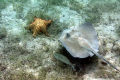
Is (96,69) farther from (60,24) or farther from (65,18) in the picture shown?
(65,18)

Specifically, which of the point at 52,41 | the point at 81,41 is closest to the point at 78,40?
the point at 81,41

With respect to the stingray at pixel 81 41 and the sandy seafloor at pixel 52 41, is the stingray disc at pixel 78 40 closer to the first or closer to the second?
the stingray at pixel 81 41

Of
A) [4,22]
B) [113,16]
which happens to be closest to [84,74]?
[113,16]

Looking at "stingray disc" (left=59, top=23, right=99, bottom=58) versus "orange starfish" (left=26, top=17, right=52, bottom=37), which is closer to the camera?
"stingray disc" (left=59, top=23, right=99, bottom=58)

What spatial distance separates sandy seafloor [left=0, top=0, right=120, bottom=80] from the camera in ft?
10.2

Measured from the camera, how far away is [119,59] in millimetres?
3432

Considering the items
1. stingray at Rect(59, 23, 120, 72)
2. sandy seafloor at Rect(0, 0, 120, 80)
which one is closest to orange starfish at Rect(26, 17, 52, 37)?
sandy seafloor at Rect(0, 0, 120, 80)

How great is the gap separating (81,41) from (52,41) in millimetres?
1287

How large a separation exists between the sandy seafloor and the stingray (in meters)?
0.41

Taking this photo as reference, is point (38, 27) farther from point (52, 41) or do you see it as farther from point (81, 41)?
point (81, 41)

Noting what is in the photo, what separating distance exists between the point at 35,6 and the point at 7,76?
15.0 ft

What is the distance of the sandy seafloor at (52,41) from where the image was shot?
3.10 m

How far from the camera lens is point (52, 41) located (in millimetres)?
4176

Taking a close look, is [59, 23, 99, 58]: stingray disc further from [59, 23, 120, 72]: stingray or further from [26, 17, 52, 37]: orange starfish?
[26, 17, 52, 37]: orange starfish
